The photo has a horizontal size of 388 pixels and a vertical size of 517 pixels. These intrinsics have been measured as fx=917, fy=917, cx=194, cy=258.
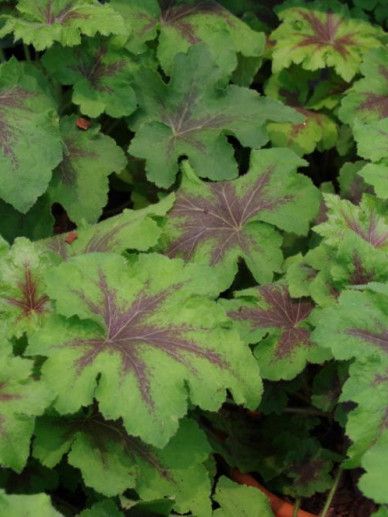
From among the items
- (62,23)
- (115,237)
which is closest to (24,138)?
(62,23)

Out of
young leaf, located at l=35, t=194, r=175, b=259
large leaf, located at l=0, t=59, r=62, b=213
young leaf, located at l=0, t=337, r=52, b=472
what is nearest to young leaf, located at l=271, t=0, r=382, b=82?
large leaf, located at l=0, t=59, r=62, b=213

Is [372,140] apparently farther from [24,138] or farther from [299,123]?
[24,138]

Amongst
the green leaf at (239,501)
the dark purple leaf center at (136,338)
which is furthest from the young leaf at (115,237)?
the green leaf at (239,501)

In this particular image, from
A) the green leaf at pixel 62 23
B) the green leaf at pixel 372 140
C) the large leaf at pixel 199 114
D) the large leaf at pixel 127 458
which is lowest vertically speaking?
the large leaf at pixel 127 458

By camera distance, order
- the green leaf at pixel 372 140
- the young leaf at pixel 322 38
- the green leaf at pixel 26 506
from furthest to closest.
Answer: the young leaf at pixel 322 38
the green leaf at pixel 372 140
the green leaf at pixel 26 506

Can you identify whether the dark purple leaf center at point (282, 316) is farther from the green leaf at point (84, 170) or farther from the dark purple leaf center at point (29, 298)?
the green leaf at point (84, 170)

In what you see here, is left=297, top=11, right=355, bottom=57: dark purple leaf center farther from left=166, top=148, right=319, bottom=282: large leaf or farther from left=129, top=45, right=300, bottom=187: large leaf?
left=166, top=148, right=319, bottom=282: large leaf
